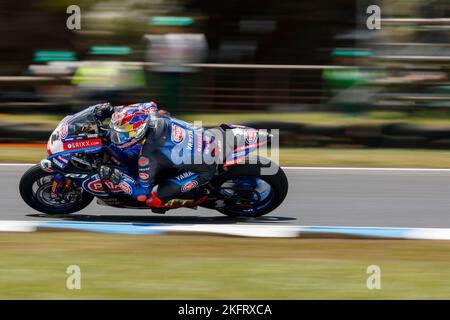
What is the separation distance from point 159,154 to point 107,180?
55 cm

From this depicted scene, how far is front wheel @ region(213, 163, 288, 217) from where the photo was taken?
867 cm

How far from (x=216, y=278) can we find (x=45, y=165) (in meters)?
2.52

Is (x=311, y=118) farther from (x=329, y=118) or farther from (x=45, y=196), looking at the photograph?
(x=45, y=196)

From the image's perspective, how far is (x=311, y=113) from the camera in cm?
1541

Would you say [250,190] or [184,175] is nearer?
[184,175]

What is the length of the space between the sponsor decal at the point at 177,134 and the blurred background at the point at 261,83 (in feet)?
18.2

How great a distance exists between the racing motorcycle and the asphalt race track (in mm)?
274

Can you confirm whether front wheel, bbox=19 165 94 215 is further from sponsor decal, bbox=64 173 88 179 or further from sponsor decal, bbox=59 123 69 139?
sponsor decal, bbox=59 123 69 139

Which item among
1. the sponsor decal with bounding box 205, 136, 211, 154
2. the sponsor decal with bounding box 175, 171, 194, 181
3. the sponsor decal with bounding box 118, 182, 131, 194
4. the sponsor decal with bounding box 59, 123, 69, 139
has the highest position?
the sponsor decal with bounding box 59, 123, 69, 139

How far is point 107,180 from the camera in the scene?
8648 millimetres

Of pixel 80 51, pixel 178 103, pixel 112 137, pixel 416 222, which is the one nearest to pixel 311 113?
pixel 178 103

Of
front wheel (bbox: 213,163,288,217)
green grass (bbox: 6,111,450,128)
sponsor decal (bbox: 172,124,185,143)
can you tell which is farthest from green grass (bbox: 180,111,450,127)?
sponsor decal (bbox: 172,124,185,143)

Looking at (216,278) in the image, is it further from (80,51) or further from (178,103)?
(80,51)

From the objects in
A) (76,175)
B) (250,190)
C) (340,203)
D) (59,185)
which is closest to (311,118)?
(340,203)
